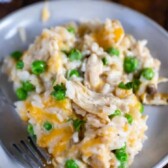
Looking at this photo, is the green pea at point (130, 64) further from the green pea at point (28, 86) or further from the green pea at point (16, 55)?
the green pea at point (16, 55)

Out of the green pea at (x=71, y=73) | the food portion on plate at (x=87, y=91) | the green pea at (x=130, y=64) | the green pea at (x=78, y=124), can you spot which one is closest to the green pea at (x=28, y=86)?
the food portion on plate at (x=87, y=91)

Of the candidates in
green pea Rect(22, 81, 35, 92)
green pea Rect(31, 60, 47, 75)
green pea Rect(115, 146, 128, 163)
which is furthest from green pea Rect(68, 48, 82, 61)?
green pea Rect(115, 146, 128, 163)

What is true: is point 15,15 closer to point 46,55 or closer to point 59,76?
point 46,55

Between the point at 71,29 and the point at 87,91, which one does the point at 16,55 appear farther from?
the point at 87,91

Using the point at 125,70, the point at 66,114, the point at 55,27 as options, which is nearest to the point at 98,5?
the point at 55,27

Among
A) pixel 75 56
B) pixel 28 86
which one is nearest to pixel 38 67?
pixel 28 86

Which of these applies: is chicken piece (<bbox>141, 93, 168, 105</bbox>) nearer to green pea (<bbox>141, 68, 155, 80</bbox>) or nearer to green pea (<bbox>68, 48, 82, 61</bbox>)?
green pea (<bbox>141, 68, 155, 80</bbox>)
